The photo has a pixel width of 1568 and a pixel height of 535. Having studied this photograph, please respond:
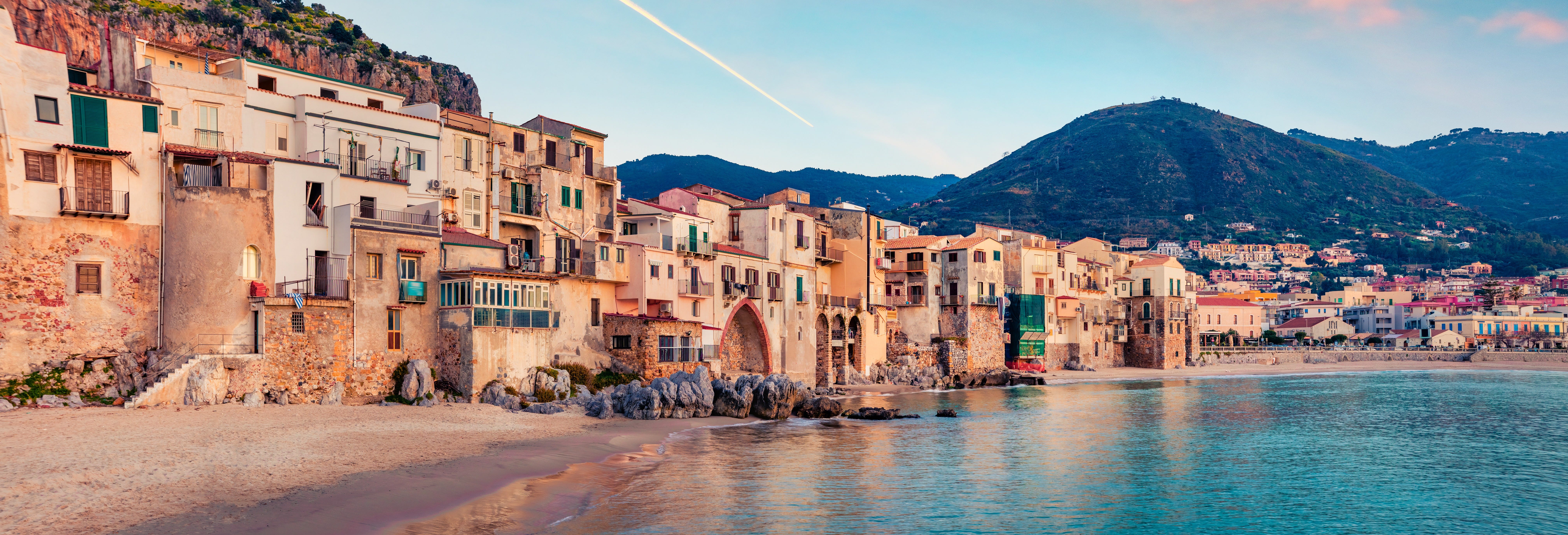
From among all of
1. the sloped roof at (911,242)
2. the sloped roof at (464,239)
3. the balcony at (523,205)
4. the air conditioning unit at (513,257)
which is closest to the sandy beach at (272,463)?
the air conditioning unit at (513,257)

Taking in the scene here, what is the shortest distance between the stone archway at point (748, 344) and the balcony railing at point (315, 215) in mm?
27600

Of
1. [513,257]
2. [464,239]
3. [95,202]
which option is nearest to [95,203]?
[95,202]

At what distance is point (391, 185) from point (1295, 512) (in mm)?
35039

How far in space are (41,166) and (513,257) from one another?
17.4m

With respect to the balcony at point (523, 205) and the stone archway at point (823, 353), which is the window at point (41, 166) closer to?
the balcony at point (523, 205)

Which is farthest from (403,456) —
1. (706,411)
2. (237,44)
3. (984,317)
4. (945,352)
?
(237,44)

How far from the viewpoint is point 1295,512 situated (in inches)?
1151

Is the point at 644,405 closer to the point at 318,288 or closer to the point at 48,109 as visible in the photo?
the point at 318,288

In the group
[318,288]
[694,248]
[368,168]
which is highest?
[368,168]

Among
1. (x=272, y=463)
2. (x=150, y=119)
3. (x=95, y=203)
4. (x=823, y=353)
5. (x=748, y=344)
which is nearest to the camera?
(x=272, y=463)

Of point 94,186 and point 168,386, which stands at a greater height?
point 94,186

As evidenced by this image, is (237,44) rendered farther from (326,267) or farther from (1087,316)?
(1087,316)

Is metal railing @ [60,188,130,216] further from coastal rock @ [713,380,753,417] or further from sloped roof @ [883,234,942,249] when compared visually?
sloped roof @ [883,234,942,249]

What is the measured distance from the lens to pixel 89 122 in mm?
34406
